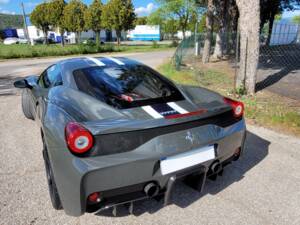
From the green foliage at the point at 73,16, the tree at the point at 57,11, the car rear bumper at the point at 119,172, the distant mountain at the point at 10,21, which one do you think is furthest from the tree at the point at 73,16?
the distant mountain at the point at 10,21

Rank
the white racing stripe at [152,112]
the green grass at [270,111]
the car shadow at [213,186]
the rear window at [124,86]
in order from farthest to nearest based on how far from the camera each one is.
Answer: the green grass at [270,111] → the rear window at [124,86] → the car shadow at [213,186] → the white racing stripe at [152,112]

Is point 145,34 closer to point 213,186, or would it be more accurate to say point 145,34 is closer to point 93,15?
point 93,15

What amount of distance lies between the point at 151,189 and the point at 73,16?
40.0 meters

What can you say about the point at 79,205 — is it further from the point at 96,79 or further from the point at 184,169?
the point at 96,79

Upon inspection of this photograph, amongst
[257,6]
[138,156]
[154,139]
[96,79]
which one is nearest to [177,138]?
[154,139]

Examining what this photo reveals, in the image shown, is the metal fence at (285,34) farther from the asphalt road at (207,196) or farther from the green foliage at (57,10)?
the green foliage at (57,10)

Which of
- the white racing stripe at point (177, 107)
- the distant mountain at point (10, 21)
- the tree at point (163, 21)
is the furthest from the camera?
the distant mountain at point (10, 21)

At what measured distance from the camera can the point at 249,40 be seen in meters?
6.02

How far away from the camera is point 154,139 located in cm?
190

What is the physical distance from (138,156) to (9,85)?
334 inches

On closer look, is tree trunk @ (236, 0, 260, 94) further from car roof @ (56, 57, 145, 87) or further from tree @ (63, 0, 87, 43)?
tree @ (63, 0, 87, 43)

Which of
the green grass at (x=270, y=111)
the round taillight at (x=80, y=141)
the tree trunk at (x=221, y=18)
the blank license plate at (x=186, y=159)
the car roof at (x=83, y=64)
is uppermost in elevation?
the tree trunk at (x=221, y=18)

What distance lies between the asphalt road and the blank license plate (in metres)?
0.55

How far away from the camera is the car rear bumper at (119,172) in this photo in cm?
176
